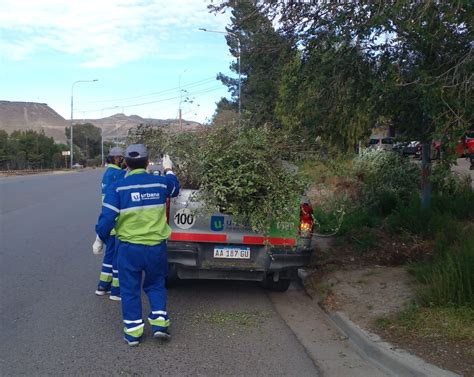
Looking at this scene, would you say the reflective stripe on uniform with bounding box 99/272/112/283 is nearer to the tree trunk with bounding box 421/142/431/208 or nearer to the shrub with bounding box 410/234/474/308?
the shrub with bounding box 410/234/474/308

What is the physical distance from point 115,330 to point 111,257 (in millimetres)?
1354

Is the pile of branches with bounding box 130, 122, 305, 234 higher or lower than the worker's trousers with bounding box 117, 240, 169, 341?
higher

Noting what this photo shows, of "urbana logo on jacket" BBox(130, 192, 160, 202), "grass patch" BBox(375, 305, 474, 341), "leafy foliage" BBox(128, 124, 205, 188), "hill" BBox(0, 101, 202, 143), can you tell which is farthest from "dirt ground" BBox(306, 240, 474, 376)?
"hill" BBox(0, 101, 202, 143)

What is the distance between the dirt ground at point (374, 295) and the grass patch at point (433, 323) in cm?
8

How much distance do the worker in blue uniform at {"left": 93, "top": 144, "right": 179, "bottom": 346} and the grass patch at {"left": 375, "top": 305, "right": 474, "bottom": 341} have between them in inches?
85.4

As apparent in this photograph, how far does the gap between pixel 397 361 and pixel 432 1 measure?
3.24 metres

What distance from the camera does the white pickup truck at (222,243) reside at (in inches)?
233

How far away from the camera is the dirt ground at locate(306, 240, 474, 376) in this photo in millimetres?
4398

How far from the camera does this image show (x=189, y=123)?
23.3 feet

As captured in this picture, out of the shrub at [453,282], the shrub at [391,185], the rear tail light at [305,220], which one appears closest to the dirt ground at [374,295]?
the shrub at [453,282]

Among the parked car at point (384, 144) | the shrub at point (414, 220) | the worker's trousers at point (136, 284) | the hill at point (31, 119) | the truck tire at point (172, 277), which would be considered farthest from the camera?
the hill at point (31, 119)

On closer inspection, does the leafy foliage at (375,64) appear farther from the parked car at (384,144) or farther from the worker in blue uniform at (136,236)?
the worker in blue uniform at (136,236)

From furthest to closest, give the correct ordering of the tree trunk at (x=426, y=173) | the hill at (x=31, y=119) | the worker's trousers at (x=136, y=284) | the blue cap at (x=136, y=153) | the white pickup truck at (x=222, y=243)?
the hill at (x=31, y=119)
the tree trunk at (x=426, y=173)
the white pickup truck at (x=222, y=243)
the blue cap at (x=136, y=153)
the worker's trousers at (x=136, y=284)

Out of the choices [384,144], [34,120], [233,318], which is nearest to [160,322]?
[233,318]
